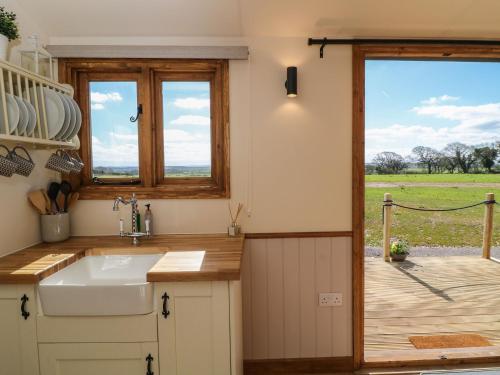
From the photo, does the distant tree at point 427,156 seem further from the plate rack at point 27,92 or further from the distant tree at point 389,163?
the plate rack at point 27,92

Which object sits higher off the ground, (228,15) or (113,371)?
(228,15)

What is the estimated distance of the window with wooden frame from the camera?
7.13 ft

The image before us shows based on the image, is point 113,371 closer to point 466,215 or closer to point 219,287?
point 219,287

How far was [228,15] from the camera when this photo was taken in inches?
78.4

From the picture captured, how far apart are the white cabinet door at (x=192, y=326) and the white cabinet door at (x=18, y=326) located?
0.57 meters

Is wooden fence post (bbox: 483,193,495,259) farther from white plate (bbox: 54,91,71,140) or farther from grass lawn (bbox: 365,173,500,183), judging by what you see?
white plate (bbox: 54,91,71,140)

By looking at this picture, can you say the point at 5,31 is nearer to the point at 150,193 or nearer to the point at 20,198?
the point at 20,198

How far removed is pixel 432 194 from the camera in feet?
15.8

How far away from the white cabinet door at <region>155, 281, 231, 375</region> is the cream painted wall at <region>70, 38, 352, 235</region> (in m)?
0.75

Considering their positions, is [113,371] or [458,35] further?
[458,35]

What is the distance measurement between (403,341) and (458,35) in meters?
2.34

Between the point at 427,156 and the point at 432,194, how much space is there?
0.67 m

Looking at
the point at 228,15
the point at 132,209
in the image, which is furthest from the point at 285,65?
the point at 132,209

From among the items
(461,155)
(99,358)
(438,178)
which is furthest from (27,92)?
(438,178)
